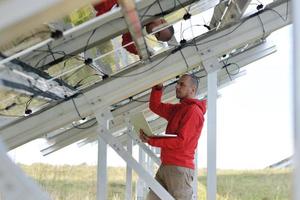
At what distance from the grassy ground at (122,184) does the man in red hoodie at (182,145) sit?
16.5 feet

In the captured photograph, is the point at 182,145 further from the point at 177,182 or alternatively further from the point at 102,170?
the point at 102,170

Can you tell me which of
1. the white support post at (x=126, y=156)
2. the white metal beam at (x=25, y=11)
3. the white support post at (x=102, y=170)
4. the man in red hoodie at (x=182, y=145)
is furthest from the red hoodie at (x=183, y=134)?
the white metal beam at (x=25, y=11)

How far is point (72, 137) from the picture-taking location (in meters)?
5.97

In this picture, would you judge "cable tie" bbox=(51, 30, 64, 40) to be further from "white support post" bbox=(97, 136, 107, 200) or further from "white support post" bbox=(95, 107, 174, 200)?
"white support post" bbox=(97, 136, 107, 200)

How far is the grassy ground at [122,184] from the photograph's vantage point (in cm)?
943

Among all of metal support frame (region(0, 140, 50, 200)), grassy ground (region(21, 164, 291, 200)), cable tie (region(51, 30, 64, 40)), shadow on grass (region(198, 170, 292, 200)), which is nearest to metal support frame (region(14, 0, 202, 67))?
cable tie (region(51, 30, 64, 40))

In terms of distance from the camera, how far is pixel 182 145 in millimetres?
3865

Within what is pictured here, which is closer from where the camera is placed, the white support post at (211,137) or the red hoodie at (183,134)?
the white support post at (211,137)

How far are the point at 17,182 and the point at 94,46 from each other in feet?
6.91

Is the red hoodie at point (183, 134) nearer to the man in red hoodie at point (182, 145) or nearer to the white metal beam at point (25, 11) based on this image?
the man in red hoodie at point (182, 145)

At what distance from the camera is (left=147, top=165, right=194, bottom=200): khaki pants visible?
3959mm

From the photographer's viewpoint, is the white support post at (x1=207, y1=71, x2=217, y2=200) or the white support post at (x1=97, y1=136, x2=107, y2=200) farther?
the white support post at (x1=97, y1=136, x2=107, y2=200)

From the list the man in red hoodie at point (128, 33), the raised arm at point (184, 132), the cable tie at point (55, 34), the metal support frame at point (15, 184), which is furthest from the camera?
the raised arm at point (184, 132)

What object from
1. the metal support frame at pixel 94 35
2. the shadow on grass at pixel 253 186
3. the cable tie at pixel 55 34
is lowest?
the cable tie at pixel 55 34
